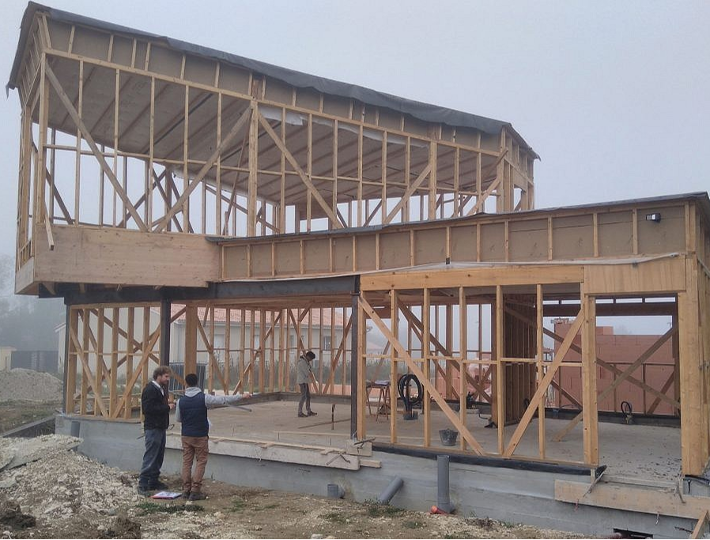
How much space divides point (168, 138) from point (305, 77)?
436cm

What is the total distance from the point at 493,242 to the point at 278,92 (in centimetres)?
843

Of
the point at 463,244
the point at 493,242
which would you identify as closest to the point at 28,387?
the point at 463,244

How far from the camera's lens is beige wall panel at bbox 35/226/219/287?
1341 centimetres

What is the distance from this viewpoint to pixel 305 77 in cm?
1761

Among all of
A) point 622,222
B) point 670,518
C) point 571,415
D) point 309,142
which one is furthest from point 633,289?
point 309,142

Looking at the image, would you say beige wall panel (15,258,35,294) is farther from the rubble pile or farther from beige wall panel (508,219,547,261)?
beige wall panel (508,219,547,261)

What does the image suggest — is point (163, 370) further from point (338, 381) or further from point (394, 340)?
point (338, 381)

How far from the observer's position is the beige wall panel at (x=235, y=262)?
14867 millimetres

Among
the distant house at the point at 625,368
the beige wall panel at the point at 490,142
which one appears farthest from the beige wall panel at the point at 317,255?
the distant house at the point at 625,368

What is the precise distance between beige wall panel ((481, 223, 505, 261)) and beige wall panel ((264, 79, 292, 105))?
314 inches

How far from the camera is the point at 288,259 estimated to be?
46.5 ft

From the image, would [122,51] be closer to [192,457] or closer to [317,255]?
[317,255]

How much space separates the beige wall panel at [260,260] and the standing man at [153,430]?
3.42m

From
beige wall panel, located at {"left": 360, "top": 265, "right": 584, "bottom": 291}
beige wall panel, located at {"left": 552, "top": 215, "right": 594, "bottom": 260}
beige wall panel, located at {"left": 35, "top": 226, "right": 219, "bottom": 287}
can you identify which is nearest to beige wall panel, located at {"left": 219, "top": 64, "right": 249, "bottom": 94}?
beige wall panel, located at {"left": 35, "top": 226, "right": 219, "bottom": 287}
